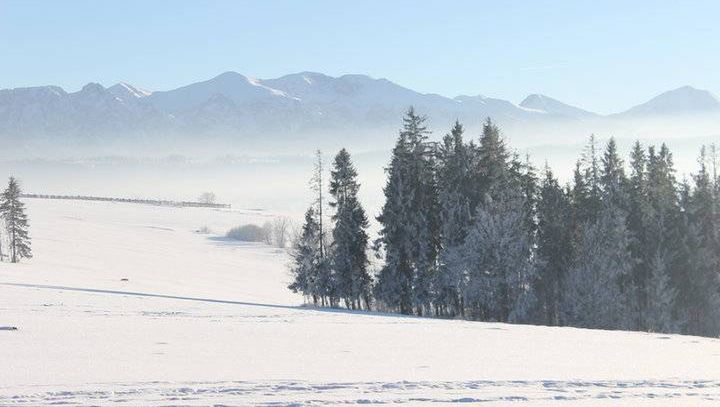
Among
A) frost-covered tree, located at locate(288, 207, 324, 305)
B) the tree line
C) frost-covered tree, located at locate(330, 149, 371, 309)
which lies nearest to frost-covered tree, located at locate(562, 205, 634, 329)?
the tree line

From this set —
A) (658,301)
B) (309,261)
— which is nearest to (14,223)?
(309,261)

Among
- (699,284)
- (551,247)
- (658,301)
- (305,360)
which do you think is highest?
(551,247)

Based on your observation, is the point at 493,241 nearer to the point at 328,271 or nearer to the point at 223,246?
the point at 328,271

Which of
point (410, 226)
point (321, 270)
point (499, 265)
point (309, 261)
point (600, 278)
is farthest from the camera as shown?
point (309, 261)

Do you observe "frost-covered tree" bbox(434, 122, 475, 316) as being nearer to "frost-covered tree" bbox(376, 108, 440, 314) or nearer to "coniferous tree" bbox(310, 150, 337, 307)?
"frost-covered tree" bbox(376, 108, 440, 314)

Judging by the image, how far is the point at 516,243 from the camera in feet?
163

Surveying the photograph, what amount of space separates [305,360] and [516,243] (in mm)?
32866

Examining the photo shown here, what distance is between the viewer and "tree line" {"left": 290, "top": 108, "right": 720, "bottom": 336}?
4959cm

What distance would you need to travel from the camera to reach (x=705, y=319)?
5628 cm

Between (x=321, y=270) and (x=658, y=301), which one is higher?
(x=321, y=270)

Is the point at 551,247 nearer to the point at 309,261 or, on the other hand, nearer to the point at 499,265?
the point at 499,265

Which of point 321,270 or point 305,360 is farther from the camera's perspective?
point 321,270

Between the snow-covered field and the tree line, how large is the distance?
1798cm

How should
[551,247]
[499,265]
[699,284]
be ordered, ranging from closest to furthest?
[499,265]
[699,284]
[551,247]
